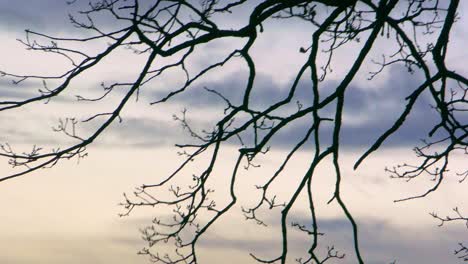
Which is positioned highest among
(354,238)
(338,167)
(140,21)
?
(140,21)

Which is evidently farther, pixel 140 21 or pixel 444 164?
pixel 444 164

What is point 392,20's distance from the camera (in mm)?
8766

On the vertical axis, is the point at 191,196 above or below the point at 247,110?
below

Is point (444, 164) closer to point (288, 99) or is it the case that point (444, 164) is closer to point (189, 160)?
point (288, 99)

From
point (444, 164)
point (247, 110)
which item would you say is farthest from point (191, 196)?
point (444, 164)

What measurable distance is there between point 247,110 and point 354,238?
153 centimetres

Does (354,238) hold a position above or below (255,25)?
below

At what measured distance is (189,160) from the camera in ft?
26.9

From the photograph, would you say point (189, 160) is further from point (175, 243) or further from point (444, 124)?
point (444, 124)

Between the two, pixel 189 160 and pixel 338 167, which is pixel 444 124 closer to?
pixel 338 167

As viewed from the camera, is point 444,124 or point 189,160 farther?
point 444,124

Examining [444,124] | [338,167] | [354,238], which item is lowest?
[354,238]

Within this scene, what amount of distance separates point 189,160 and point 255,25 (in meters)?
1.42

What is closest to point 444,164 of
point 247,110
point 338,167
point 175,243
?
point 338,167
